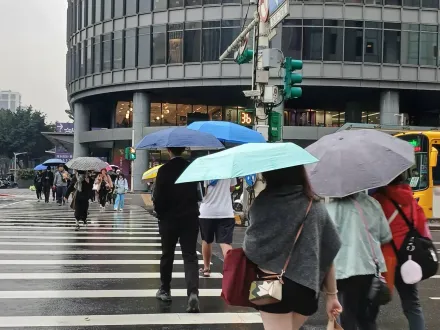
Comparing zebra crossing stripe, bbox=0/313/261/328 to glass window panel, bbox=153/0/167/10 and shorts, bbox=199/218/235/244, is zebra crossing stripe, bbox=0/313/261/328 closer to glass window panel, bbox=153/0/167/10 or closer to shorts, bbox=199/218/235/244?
shorts, bbox=199/218/235/244

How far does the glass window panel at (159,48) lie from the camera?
137ft

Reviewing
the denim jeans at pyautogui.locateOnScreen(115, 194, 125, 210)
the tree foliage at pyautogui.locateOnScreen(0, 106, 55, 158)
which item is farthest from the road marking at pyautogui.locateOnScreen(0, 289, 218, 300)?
the tree foliage at pyautogui.locateOnScreen(0, 106, 55, 158)

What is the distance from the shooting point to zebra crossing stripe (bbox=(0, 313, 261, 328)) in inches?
226

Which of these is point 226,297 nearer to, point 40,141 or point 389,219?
point 389,219

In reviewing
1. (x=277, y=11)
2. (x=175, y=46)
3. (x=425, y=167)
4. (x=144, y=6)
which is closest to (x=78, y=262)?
→ (x=277, y=11)

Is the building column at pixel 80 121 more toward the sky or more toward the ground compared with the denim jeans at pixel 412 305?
more toward the sky

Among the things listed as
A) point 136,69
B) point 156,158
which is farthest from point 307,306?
point 156,158

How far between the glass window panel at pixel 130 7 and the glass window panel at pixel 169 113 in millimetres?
9169

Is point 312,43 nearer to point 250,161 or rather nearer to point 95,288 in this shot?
point 95,288

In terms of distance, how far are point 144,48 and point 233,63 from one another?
307 inches

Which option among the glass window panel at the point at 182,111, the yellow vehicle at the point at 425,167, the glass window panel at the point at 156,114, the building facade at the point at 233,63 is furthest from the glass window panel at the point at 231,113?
the yellow vehicle at the point at 425,167

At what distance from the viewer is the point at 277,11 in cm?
1262

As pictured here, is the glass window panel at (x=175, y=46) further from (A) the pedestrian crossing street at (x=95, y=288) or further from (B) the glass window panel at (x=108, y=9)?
(A) the pedestrian crossing street at (x=95, y=288)

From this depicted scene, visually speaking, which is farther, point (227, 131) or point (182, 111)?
point (182, 111)
